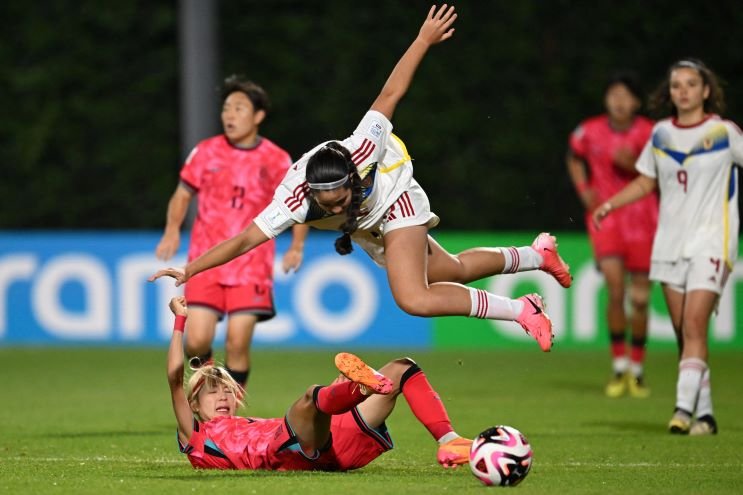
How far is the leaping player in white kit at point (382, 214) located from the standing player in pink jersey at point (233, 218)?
178 cm

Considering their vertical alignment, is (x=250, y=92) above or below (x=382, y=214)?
above

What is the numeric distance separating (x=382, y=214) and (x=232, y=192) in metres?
2.31

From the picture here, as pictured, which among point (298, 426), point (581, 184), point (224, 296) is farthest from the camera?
point (581, 184)

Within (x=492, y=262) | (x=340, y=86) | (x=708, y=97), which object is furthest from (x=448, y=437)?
(x=340, y=86)

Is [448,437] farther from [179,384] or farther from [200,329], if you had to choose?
[200,329]

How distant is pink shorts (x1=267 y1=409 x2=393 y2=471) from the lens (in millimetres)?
7070

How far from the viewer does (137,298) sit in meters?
15.7

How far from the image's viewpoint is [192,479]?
6.98 meters

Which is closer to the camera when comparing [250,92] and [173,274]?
[173,274]

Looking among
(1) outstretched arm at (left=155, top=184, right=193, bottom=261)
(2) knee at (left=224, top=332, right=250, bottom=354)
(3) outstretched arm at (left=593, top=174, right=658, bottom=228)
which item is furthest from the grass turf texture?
(3) outstretched arm at (left=593, top=174, right=658, bottom=228)

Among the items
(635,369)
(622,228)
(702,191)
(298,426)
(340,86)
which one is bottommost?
(635,369)

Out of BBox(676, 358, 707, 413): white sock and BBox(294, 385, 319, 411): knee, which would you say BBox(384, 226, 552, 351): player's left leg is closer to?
BBox(294, 385, 319, 411): knee

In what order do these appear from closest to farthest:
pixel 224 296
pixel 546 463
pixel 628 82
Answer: pixel 546 463
pixel 224 296
pixel 628 82

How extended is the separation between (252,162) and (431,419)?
3.27m
